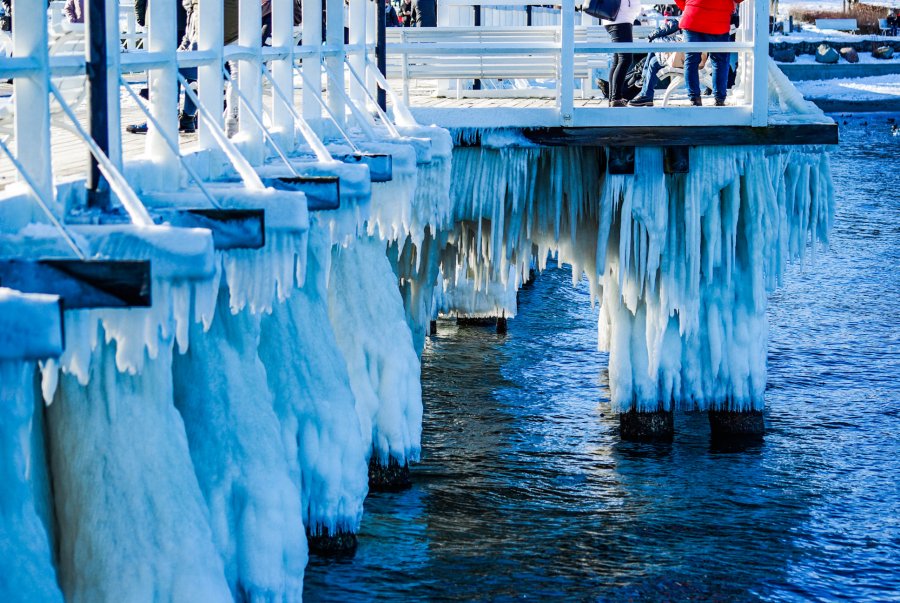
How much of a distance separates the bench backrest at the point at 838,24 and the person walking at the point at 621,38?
202 ft

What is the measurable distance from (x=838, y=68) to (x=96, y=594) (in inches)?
2435

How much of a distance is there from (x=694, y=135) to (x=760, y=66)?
808 mm

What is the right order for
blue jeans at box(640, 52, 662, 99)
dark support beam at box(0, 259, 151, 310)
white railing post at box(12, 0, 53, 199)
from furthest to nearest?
blue jeans at box(640, 52, 662, 99)
white railing post at box(12, 0, 53, 199)
dark support beam at box(0, 259, 151, 310)

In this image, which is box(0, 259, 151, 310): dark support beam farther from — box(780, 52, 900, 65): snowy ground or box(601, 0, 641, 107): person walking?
box(780, 52, 900, 65): snowy ground

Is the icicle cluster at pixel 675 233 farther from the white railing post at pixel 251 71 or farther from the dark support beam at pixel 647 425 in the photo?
the white railing post at pixel 251 71

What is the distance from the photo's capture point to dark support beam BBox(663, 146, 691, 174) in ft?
48.7

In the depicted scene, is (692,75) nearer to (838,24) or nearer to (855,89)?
(855,89)

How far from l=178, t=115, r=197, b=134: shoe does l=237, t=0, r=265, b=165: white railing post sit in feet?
7.13

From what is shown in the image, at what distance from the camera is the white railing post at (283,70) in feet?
35.2

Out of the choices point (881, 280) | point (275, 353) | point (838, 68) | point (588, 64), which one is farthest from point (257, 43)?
point (838, 68)

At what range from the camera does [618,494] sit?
15.1 metres

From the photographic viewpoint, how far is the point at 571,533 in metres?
13.9

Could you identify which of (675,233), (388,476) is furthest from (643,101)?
(388,476)

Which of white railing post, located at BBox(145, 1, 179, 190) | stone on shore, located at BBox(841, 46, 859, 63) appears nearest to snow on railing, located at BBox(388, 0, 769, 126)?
white railing post, located at BBox(145, 1, 179, 190)
